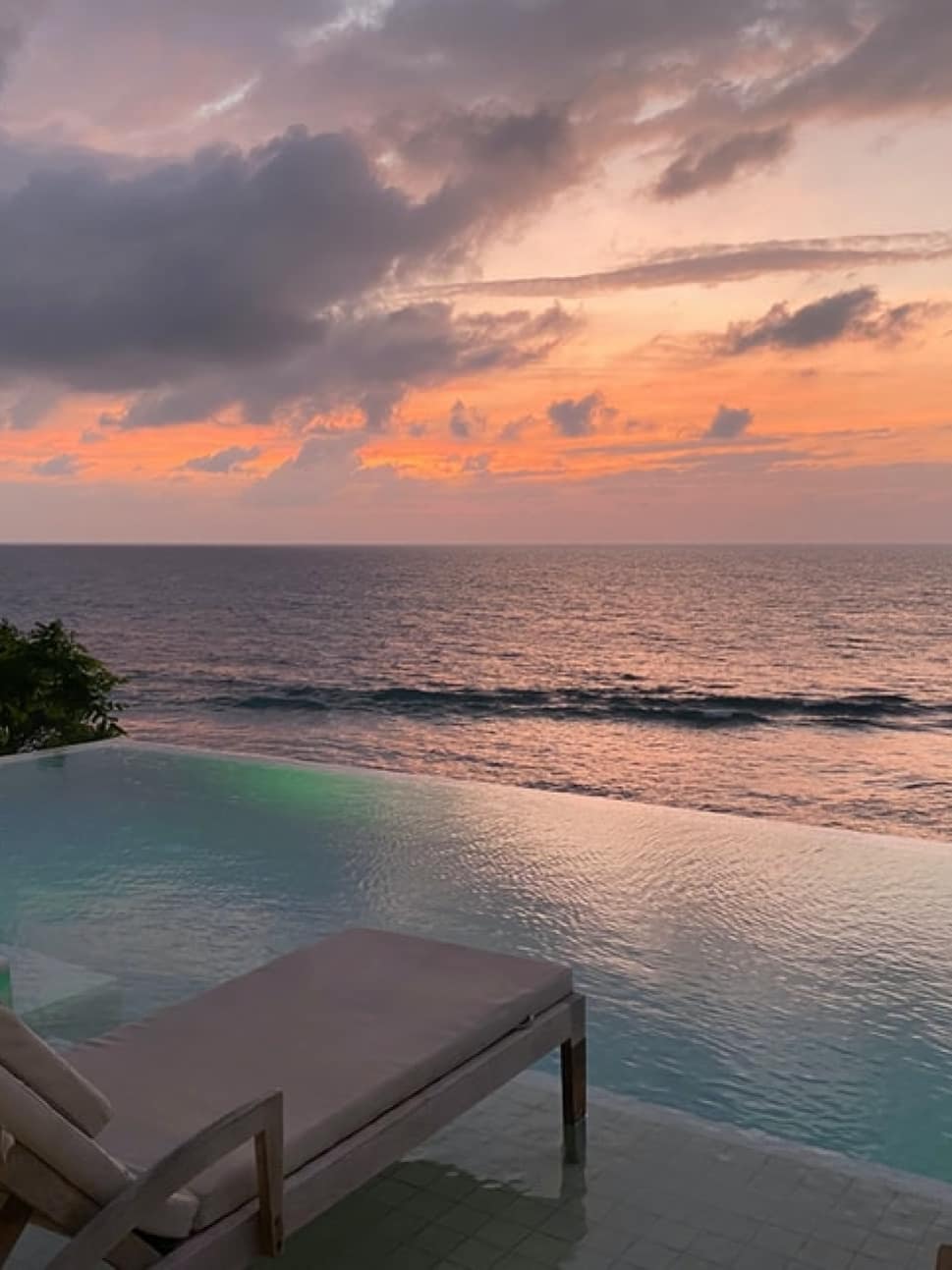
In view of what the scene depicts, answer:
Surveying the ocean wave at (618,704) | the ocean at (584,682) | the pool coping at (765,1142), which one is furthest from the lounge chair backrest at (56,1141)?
the ocean wave at (618,704)

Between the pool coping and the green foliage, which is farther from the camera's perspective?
the green foliage

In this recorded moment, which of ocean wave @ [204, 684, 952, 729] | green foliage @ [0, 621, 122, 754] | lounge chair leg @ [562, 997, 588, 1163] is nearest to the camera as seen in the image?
lounge chair leg @ [562, 997, 588, 1163]

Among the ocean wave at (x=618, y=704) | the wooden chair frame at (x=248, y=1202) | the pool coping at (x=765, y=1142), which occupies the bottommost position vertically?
the ocean wave at (x=618, y=704)

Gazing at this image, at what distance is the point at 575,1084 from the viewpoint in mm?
3209

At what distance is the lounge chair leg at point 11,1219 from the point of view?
1996 millimetres

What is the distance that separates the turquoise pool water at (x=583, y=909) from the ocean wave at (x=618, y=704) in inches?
830

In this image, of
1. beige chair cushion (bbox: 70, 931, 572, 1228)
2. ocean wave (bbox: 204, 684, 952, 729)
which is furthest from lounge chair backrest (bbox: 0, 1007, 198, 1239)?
ocean wave (bbox: 204, 684, 952, 729)

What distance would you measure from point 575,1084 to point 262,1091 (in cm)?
107

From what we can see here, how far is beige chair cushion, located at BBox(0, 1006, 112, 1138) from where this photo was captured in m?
1.89

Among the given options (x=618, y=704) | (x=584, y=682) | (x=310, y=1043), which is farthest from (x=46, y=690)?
(x=584, y=682)

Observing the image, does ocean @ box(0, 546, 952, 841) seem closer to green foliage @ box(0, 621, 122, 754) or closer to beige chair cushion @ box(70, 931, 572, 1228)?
green foliage @ box(0, 621, 122, 754)

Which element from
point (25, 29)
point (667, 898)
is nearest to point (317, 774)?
point (667, 898)

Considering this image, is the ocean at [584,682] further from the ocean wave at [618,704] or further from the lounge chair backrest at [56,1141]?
the lounge chair backrest at [56,1141]

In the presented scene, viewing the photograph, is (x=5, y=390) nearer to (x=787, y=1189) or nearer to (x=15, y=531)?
(x=15, y=531)
